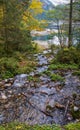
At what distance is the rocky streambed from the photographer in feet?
25.2

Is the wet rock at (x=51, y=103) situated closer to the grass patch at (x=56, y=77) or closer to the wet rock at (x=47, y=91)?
the wet rock at (x=47, y=91)

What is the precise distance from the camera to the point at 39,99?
912 cm

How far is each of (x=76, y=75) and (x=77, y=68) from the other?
4.00 feet

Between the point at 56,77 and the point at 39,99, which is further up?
the point at 56,77

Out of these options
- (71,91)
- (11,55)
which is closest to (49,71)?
(71,91)

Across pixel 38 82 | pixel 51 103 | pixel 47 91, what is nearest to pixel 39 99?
pixel 51 103

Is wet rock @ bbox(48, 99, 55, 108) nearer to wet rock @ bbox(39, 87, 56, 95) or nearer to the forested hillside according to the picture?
the forested hillside

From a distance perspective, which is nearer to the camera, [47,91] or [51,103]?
[51,103]

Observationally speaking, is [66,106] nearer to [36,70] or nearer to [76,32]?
[36,70]

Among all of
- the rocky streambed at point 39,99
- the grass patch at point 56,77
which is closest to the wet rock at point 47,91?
the rocky streambed at point 39,99

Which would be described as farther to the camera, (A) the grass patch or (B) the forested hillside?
(A) the grass patch

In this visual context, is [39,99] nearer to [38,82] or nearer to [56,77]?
[38,82]

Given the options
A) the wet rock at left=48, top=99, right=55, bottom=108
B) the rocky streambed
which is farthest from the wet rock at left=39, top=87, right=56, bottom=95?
the wet rock at left=48, top=99, right=55, bottom=108

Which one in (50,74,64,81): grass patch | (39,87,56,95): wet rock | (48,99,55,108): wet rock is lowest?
(48,99,55,108): wet rock
